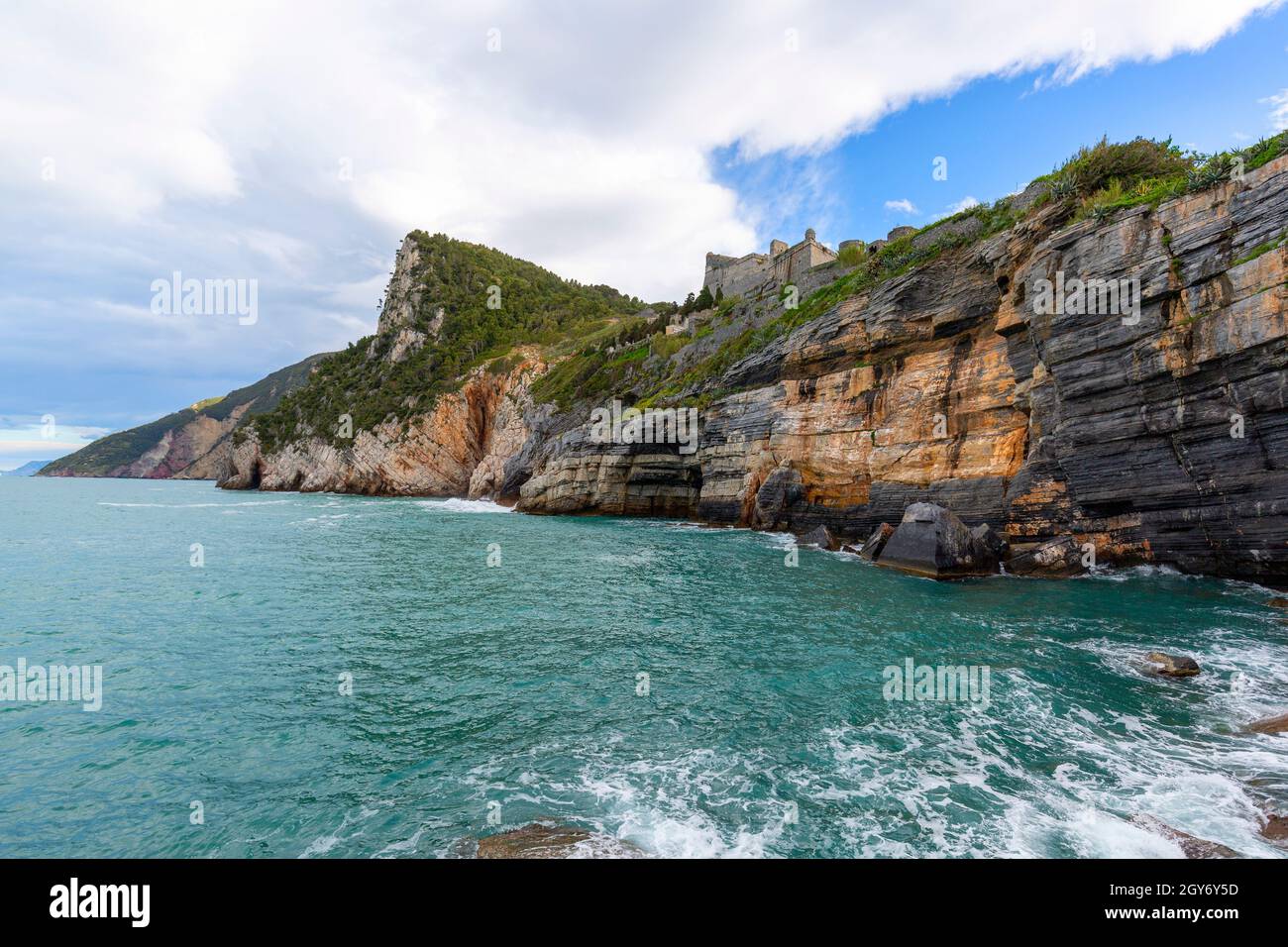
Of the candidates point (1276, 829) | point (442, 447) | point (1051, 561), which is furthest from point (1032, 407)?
point (442, 447)

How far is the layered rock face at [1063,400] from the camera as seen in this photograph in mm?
17219

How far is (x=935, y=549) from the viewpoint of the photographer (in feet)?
71.2

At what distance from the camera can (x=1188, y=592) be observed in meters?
17.3

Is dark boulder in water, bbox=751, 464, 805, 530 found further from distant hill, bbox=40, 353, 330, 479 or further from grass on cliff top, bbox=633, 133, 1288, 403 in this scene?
distant hill, bbox=40, 353, 330, 479

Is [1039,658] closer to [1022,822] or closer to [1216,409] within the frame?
[1022,822]

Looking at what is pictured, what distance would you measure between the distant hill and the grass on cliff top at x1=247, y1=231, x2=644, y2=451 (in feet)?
320

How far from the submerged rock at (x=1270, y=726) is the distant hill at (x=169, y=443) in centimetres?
21066

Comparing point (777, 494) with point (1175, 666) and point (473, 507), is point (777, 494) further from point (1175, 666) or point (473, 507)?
point (473, 507)

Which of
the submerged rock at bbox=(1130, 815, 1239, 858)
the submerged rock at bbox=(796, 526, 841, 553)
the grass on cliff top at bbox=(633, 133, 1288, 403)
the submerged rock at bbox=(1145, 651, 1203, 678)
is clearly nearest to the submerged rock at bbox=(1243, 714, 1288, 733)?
the submerged rock at bbox=(1145, 651, 1203, 678)

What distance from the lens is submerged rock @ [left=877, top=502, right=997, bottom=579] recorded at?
70.6ft

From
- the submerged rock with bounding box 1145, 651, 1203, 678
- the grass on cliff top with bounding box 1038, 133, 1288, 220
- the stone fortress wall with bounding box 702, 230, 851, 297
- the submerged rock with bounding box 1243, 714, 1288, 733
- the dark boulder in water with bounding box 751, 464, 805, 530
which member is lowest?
the submerged rock with bounding box 1243, 714, 1288, 733
